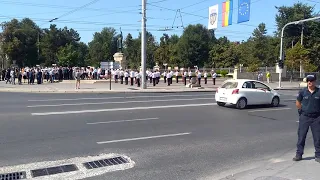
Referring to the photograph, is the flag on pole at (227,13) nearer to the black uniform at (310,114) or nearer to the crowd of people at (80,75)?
the crowd of people at (80,75)

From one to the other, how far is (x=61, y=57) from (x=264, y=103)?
66.5 meters

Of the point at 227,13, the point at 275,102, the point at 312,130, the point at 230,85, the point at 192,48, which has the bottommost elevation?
the point at 275,102

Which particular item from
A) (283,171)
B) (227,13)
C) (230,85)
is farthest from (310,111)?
(227,13)

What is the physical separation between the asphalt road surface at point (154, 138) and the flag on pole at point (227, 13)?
38.5 ft

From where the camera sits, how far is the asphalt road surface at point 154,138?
6977 mm

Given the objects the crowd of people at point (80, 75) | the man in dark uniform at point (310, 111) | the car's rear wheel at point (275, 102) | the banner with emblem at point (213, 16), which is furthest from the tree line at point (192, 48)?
the man in dark uniform at point (310, 111)

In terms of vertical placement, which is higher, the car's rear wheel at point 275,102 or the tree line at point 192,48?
the tree line at point 192,48

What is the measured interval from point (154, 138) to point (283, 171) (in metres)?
3.89

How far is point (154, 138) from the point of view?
9312 mm

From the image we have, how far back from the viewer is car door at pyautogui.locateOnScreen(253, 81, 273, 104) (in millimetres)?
17141

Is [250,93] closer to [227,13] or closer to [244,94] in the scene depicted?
[244,94]

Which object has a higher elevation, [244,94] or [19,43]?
[19,43]

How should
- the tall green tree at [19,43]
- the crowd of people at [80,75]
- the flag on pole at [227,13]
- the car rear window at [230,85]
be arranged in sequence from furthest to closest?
the tall green tree at [19,43], the crowd of people at [80,75], the flag on pole at [227,13], the car rear window at [230,85]

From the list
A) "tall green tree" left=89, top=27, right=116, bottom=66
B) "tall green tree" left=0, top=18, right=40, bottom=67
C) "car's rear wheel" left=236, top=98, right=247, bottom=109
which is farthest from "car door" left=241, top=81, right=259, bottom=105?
"tall green tree" left=89, top=27, right=116, bottom=66
